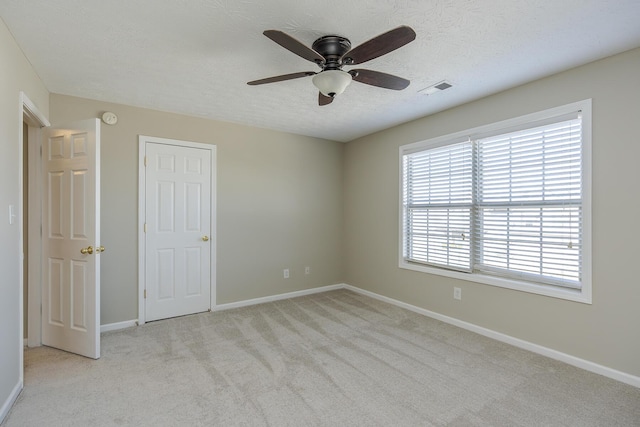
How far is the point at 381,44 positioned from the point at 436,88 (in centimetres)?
141

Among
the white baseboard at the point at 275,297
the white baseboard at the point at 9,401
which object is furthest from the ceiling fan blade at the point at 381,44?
the white baseboard at the point at 275,297

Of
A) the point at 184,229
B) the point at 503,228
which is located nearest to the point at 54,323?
the point at 184,229

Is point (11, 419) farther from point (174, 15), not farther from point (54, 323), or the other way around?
point (174, 15)

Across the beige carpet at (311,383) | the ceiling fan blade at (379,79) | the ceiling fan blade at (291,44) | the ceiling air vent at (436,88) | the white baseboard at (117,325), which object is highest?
the ceiling air vent at (436,88)

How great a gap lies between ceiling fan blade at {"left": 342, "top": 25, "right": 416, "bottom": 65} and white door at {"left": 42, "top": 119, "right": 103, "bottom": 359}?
2.27m

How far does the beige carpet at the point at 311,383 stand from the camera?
6.31 feet

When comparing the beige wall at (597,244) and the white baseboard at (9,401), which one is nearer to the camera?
the white baseboard at (9,401)

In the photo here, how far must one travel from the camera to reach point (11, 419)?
1.89 meters

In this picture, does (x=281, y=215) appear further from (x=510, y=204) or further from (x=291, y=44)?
(x=291, y=44)

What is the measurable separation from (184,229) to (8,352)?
1931 mm

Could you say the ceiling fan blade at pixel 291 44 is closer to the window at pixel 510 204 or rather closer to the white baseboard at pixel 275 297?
the window at pixel 510 204

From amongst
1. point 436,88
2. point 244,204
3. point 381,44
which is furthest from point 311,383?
point 436,88

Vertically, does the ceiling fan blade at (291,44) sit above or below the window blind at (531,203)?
above

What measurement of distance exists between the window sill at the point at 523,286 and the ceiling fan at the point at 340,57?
2141mm
